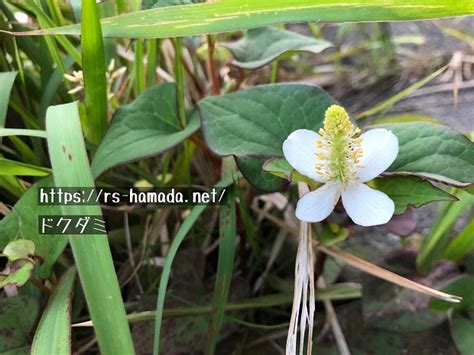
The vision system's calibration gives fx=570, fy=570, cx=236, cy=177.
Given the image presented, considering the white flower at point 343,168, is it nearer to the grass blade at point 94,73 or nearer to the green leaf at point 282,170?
the green leaf at point 282,170

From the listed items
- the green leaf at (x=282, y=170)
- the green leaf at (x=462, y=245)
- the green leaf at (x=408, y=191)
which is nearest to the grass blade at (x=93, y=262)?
the green leaf at (x=282, y=170)

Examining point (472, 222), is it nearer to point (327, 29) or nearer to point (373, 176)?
point (373, 176)

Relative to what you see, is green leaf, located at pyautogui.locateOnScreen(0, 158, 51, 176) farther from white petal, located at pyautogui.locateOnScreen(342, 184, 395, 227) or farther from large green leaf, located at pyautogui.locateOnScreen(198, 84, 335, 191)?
white petal, located at pyautogui.locateOnScreen(342, 184, 395, 227)

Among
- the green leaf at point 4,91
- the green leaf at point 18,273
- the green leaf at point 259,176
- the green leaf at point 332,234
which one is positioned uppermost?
the green leaf at point 4,91

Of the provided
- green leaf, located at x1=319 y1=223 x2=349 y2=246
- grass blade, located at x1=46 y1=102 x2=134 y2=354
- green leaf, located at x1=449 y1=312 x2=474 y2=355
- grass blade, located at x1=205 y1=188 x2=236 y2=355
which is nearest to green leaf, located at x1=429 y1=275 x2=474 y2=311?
green leaf, located at x1=449 y1=312 x2=474 y2=355

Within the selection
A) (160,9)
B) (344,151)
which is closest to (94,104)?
(160,9)
